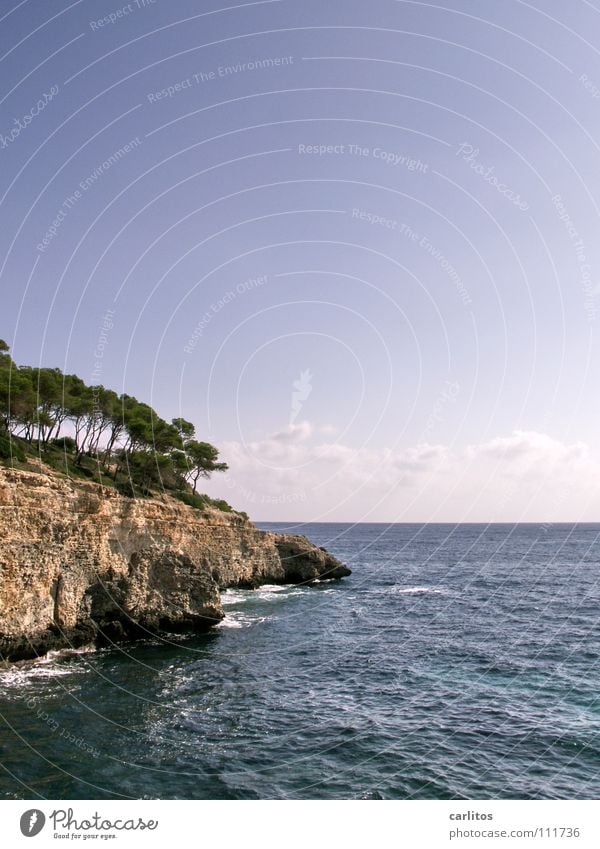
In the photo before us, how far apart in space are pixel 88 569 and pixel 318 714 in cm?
2096

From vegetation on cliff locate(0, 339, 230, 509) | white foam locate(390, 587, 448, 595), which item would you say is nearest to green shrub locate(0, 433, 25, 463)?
vegetation on cliff locate(0, 339, 230, 509)

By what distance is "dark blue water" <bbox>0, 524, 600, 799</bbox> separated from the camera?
19609 millimetres

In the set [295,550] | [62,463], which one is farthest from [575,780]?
[295,550]

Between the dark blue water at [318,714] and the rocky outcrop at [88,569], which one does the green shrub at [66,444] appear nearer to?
the rocky outcrop at [88,569]

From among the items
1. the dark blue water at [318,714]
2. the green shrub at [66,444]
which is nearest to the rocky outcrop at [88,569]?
the dark blue water at [318,714]

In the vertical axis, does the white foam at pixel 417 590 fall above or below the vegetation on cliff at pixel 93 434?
below

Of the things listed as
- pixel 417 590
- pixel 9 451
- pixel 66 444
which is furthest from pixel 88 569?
pixel 417 590

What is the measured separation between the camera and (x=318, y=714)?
1045 inches

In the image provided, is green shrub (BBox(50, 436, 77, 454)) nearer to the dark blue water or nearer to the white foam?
the dark blue water

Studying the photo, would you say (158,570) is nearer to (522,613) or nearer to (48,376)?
(48,376)

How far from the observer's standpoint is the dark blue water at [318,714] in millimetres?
Answer: 19609

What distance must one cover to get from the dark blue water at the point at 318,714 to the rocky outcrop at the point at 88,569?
220 cm

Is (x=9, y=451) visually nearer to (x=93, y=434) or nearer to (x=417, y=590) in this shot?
(x=93, y=434)

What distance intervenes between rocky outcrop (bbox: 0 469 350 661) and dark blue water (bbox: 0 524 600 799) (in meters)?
2.20
